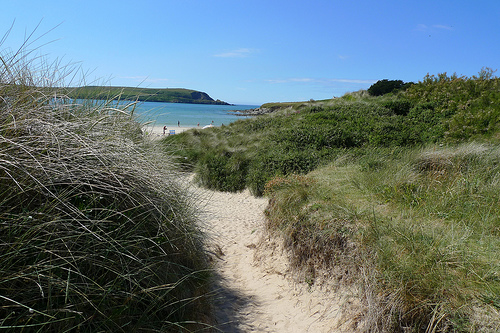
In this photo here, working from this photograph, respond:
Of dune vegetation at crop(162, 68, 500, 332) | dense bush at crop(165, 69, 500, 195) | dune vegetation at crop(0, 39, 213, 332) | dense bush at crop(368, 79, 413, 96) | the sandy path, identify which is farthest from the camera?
dense bush at crop(368, 79, 413, 96)

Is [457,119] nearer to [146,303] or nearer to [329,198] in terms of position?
[329,198]

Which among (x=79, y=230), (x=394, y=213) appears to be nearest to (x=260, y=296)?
(x=394, y=213)

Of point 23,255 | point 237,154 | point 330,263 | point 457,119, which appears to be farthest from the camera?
point 237,154

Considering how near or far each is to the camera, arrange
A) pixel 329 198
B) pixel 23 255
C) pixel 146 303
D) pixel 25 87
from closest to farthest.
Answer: pixel 23 255
pixel 146 303
pixel 25 87
pixel 329 198

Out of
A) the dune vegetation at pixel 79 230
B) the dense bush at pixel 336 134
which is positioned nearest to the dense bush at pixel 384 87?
the dense bush at pixel 336 134

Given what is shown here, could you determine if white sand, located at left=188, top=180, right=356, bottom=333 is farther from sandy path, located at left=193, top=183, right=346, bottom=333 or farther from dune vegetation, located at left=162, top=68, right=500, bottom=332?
dune vegetation, located at left=162, top=68, right=500, bottom=332

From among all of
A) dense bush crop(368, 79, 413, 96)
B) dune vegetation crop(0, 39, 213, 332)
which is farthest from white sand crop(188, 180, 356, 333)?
dense bush crop(368, 79, 413, 96)

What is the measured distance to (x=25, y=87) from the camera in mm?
3486

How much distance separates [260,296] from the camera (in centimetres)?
515

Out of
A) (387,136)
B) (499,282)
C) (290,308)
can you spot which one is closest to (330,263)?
(290,308)

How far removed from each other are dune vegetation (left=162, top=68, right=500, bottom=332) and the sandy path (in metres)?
0.33

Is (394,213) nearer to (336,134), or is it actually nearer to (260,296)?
(260,296)

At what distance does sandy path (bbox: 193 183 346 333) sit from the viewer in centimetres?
430

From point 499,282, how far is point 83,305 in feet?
11.5
